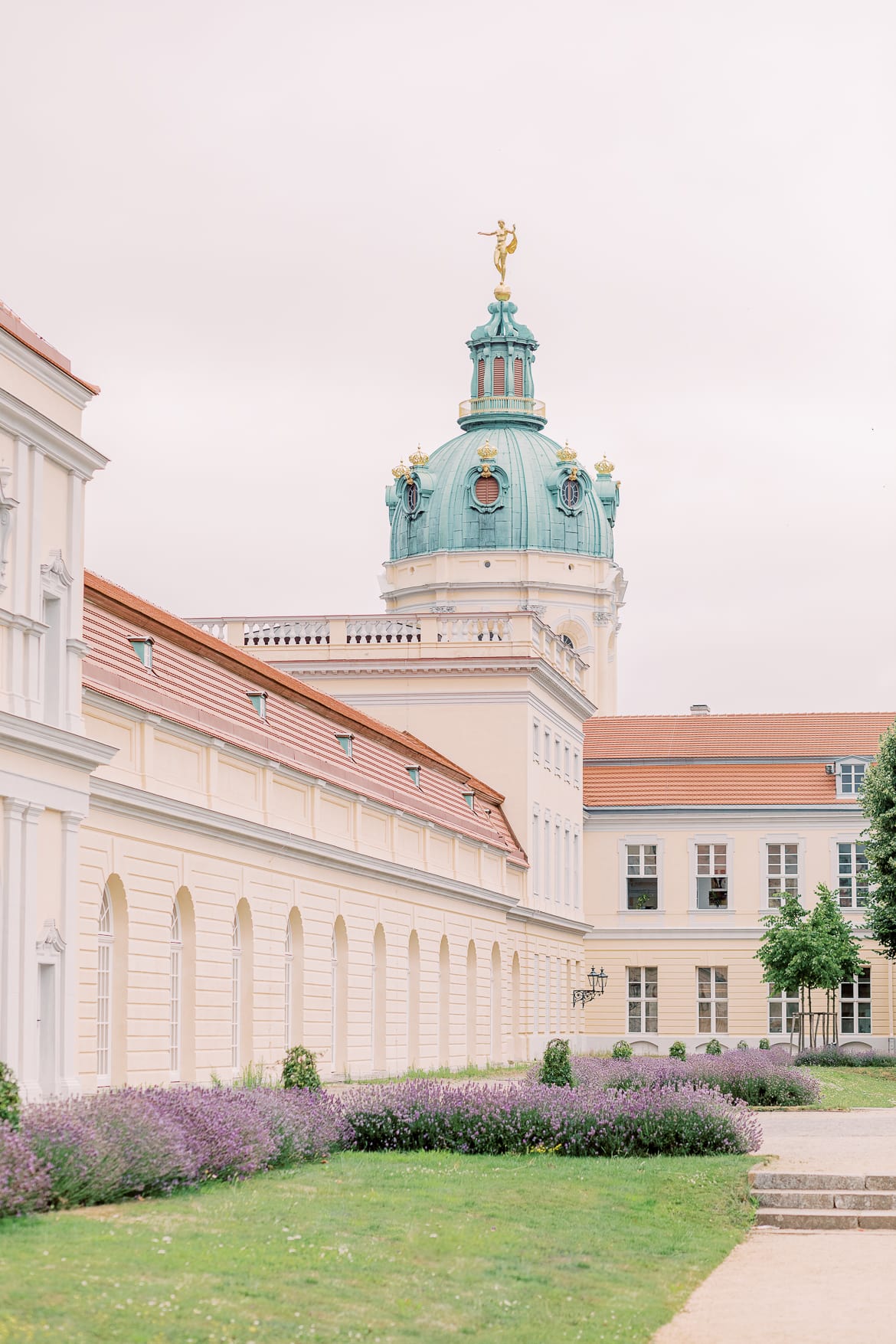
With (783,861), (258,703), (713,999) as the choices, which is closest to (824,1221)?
(258,703)

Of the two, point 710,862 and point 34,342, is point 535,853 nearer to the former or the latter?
point 710,862

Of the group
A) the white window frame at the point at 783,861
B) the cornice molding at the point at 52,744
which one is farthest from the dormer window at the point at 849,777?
the cornice molding at the point at 52,744

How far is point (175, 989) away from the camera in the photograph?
30000mm

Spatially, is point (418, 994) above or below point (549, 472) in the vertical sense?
below

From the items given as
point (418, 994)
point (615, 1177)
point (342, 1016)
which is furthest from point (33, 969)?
point (418, 994)

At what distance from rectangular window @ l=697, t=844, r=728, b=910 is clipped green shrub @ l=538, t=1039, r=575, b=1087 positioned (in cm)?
3894

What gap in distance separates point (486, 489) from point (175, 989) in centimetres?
5969

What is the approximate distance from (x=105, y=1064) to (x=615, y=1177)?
392 inches

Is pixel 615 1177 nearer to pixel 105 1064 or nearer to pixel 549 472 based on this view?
pixel 105 1064

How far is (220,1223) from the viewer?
580 inches

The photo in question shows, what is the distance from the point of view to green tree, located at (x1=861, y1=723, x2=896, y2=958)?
5100cm

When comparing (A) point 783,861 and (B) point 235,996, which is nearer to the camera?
(B) point 235,996

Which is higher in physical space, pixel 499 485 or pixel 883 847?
pixel 499 485

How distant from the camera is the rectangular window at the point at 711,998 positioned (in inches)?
2859
